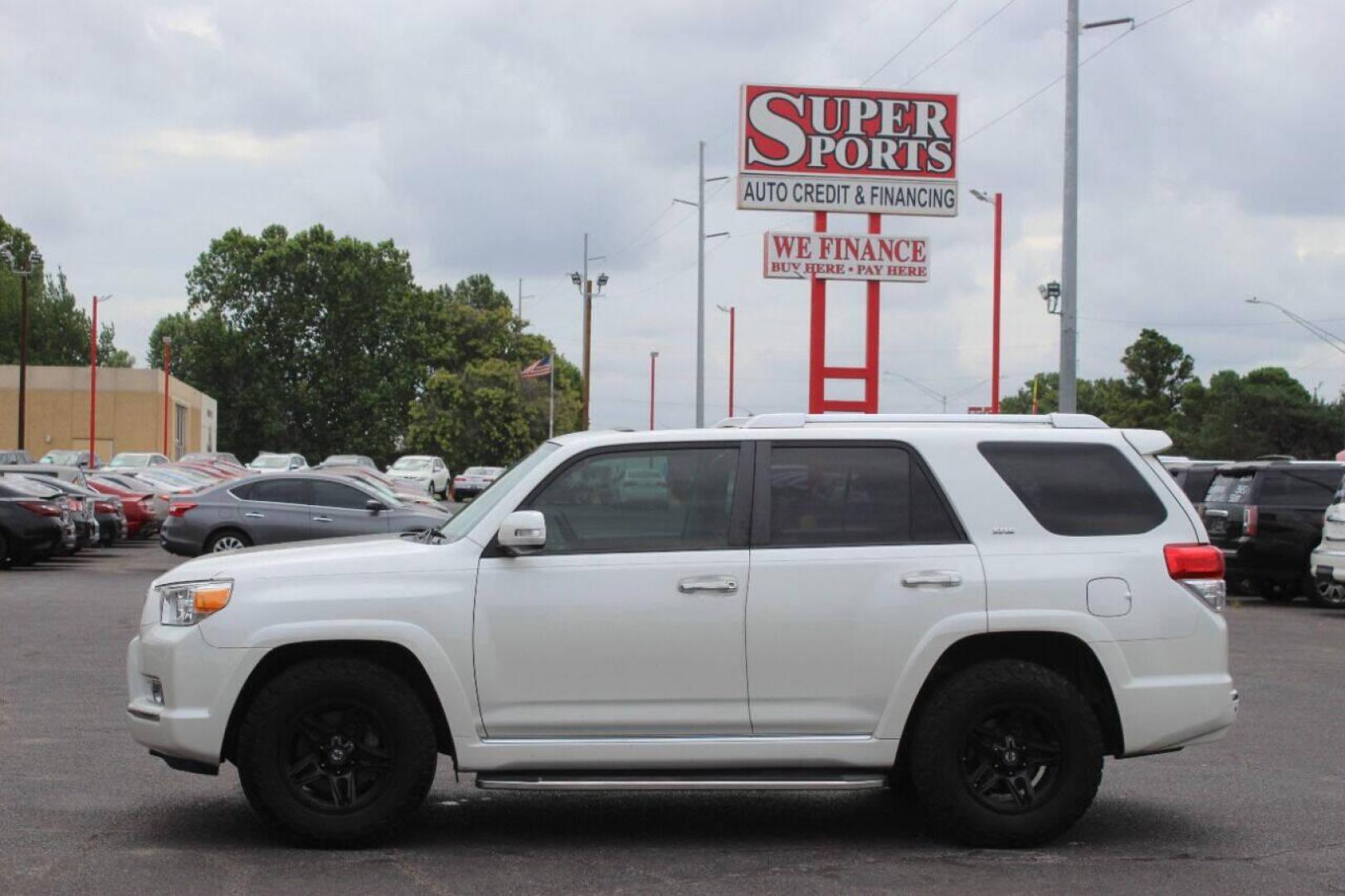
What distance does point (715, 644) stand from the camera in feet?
23.0

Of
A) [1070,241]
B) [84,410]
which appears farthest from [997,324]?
[84,410]

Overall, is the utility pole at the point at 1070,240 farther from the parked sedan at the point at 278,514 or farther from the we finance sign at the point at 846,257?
the parked sedan at the point at 278,514

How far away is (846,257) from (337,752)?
23.0 meters

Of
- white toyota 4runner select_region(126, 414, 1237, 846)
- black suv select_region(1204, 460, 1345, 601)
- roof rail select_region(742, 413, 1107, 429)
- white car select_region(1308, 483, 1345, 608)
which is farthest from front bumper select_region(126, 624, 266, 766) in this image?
black suv select_region(1204, 460, 1345, 601)

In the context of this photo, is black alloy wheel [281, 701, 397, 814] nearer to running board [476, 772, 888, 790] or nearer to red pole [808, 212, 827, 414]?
running board [476, 772, 888, 790]

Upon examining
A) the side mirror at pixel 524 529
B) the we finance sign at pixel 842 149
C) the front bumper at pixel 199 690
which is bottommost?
the front bumper at pixel 199 690

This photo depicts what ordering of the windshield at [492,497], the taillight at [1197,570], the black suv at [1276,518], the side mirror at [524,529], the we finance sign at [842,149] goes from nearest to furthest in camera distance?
the side mirror at [524,529], the taillight at [1197,570], the windshield at [492,497], the black suv at [1276,518], the we finance sign at [842,149]

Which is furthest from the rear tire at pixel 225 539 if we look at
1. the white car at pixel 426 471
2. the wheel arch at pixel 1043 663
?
the white car at pixel 426 471

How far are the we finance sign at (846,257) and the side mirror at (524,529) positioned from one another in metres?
22.3

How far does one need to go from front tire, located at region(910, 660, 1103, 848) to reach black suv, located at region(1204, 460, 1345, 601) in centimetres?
1511

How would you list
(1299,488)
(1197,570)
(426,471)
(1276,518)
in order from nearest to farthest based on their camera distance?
(1197,570)
(1276,518)
(1299,488)
(426,471)

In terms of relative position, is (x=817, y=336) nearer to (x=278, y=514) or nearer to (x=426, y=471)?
(x=278, y=514)

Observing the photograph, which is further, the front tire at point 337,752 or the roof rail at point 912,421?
the roof rail at point 912,421

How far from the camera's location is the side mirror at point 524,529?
690 cm
